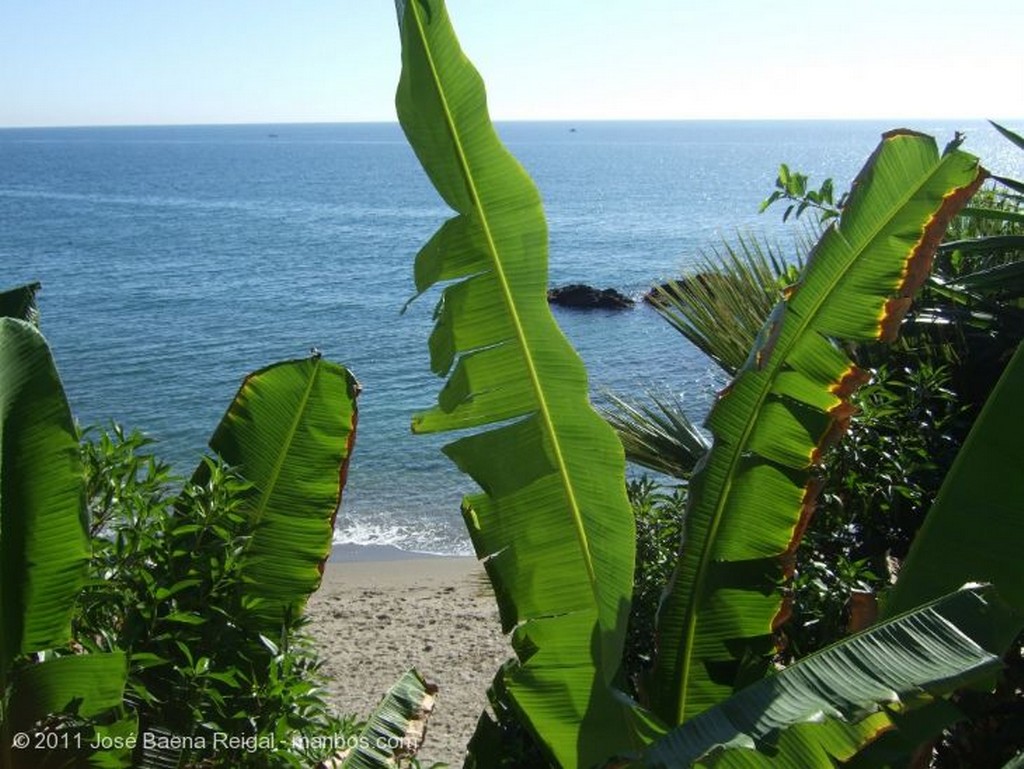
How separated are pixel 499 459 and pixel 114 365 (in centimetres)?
2832

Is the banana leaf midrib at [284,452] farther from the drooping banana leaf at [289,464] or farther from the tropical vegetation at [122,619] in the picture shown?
the tropical vegetation at [122,619]

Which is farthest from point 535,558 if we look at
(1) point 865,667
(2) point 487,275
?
(1) point 865,667

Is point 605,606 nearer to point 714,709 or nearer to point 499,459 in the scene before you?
point 499,459

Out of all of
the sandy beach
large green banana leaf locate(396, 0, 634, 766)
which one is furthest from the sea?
the sandy beach

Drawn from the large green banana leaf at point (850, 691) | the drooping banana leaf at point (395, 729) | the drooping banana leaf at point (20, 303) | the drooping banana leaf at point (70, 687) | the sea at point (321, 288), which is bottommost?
the sea at point (321, 288)

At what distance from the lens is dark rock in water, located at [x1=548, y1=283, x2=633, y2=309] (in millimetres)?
39969

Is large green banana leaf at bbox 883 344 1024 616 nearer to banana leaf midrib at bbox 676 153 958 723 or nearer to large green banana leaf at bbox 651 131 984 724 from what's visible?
large green banana leaf at bbox 651 131 984 724

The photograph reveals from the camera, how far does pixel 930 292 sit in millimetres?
5141

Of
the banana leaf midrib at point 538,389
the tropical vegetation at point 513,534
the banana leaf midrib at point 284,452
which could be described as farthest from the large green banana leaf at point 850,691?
the banana leaf midrib at point 284,452

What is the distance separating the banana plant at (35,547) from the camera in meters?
2.74

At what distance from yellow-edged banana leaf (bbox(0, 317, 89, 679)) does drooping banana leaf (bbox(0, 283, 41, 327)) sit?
733 mm

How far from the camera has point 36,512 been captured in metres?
2.78

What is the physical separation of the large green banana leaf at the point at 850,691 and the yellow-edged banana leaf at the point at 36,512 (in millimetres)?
1519

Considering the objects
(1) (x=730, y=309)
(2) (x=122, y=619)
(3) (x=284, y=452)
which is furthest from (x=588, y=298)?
(2) (x=122, y=619)
